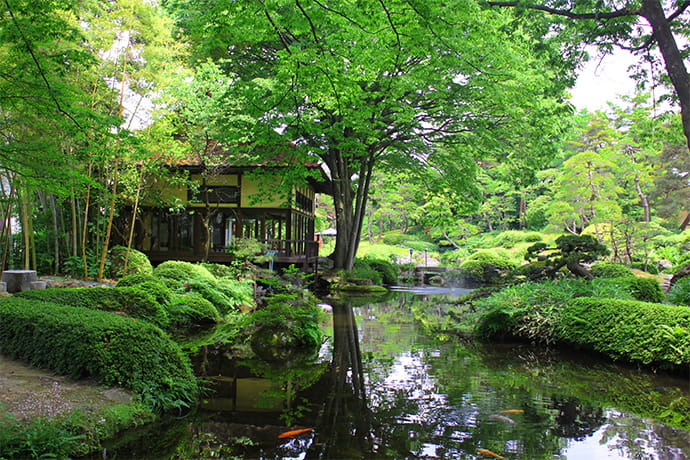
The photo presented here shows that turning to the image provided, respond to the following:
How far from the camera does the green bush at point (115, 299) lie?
7273mm

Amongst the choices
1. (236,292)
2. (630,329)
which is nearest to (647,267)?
(630,329)

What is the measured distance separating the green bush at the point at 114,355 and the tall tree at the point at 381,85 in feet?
11.4

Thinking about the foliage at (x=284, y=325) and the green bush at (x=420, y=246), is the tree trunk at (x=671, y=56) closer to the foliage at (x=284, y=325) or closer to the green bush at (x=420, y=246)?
the foliage at (x=284, y=325)

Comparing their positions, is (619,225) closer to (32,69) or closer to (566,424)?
(566,424)

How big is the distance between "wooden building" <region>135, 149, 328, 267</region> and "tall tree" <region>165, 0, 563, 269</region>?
2150 mm

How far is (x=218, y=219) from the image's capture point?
61.7ft

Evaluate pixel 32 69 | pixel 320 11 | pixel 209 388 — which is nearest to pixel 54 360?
pixel 209 388

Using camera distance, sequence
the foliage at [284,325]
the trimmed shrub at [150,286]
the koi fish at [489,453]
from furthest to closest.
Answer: the trimmed shrub at [150,286], the foliage at [284,325], the koi fish at [489,453]

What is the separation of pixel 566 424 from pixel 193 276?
8.74 meters

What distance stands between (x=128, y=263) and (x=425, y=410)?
10.3 meters

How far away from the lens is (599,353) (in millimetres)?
6891

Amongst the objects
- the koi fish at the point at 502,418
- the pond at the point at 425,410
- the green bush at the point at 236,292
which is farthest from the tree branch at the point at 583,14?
the green bush at the point at 236,292

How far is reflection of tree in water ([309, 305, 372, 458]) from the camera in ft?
11.4

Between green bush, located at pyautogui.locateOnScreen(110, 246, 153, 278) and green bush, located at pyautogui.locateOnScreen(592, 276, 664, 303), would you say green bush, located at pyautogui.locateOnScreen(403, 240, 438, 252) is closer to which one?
green bush, located at pyautogui.locateOnScreen(110, 246, 153, 278)
